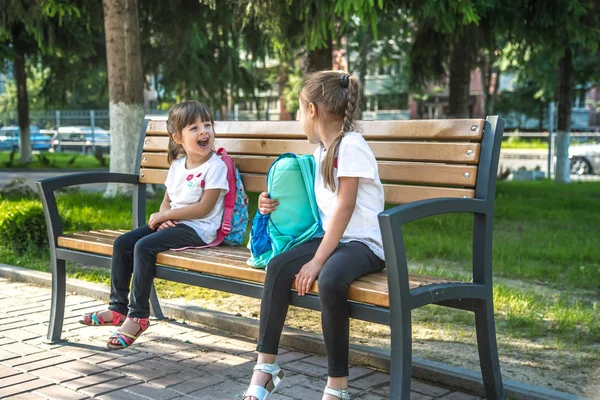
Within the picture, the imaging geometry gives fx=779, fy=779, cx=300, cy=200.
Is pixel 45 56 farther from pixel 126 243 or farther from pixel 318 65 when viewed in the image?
pixel 126 243

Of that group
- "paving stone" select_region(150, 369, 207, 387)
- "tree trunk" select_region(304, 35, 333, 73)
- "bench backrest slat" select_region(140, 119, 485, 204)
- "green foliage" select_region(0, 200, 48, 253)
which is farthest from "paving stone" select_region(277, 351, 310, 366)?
"tree trunk" select_region(304, 35, 333, 73)

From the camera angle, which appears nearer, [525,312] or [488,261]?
[488,261]

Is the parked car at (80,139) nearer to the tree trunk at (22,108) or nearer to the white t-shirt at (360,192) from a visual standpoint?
the tree trunk at (22,108)

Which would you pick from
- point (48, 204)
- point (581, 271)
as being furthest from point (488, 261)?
point (581, 271)

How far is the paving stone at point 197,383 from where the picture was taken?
3410 millimetres

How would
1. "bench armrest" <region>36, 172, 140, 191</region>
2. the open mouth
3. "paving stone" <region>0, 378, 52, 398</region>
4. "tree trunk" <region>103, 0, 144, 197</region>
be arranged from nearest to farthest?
1. "paving stone" <region>0, 378, 52, 398</region>
2. the open mouth
3. "bench armrest" <region>36, 172, 140, 191</region>
4. "tree trunk" <region>103, 0, 144, 197</region>

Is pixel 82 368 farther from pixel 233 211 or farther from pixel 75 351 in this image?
pixel 233 211

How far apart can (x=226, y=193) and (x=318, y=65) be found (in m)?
8.07

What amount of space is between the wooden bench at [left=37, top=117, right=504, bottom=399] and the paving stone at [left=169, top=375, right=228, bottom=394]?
0.43 m

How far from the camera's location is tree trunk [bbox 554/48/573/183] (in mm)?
16844

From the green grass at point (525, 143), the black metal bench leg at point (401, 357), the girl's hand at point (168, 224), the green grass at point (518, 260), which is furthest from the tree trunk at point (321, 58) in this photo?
the green grass at point (525, 143)

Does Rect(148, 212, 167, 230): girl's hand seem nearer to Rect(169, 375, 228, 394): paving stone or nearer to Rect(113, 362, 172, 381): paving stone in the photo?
Rect(113, 362, 172, 381): paving stone

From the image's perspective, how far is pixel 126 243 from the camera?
391 centimetres

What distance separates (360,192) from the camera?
320 centimetres
